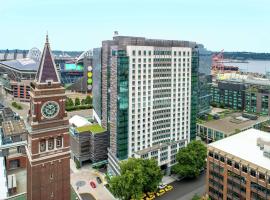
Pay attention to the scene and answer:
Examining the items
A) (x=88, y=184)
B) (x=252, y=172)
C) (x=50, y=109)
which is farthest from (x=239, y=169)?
(x=88, y=184)

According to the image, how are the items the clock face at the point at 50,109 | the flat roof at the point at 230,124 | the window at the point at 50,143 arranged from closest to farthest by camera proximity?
the clock face at the point at 50,109
the window at the point at 50,143
the flat roof at the point at 230,124

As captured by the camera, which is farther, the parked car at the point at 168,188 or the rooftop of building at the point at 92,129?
the rooftop of building at the point at 92,129

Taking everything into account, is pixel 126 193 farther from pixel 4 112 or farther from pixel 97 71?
pixel 4 112

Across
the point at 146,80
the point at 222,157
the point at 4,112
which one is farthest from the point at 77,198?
the point at 4,112

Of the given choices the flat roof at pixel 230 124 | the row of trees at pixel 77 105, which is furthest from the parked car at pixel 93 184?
the row of trees at pixel 77 105

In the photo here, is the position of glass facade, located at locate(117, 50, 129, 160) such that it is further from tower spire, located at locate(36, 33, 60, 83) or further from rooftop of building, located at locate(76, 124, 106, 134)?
tower spire, located at locate(36, 33, 60, 83)

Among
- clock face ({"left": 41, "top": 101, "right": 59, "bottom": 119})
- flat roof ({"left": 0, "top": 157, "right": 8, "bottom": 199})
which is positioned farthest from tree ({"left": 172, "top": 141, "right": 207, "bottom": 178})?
clock face ({"left": 41, "top": 101, "right": 59, "bottom": 119})

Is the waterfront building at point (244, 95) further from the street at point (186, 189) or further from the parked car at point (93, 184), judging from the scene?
the parked car at point (93, 184)
